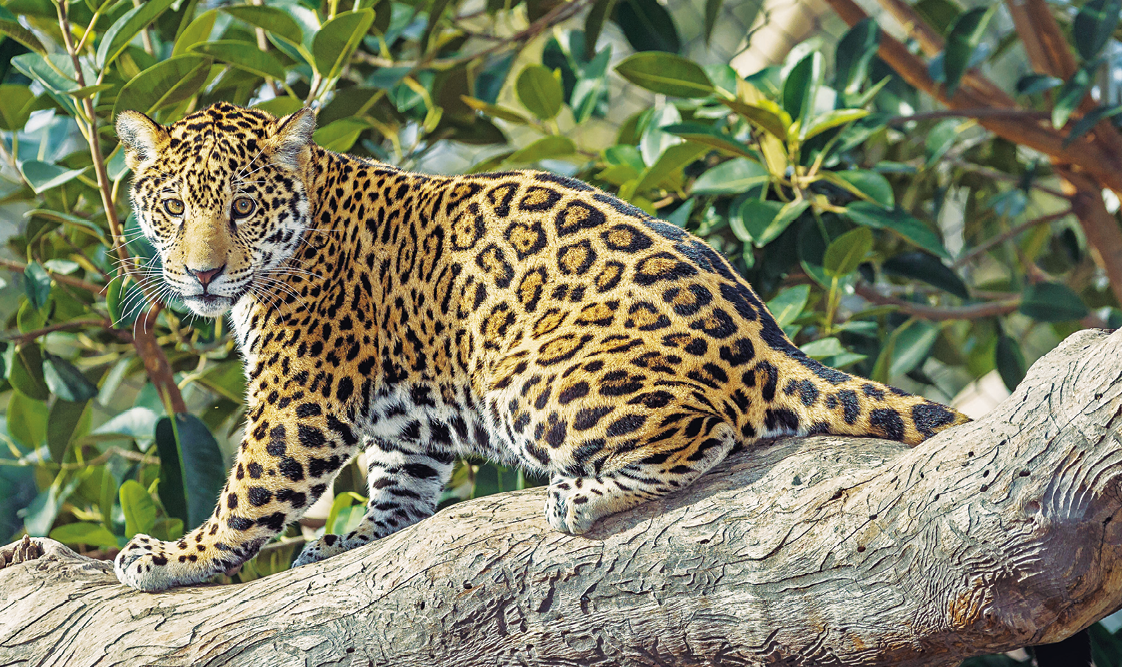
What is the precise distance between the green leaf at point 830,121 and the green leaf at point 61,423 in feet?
9.71

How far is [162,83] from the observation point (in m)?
3.50

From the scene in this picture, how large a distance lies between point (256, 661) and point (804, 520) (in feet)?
4.51

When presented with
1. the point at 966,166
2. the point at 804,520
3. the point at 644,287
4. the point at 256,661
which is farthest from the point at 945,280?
the point at 256,661

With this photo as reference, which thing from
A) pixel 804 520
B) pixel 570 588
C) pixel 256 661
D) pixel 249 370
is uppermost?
pixel 249 370

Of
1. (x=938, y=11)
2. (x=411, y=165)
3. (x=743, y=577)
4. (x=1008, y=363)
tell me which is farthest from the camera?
(x=938, y=11)

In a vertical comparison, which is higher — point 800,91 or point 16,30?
point 16,30

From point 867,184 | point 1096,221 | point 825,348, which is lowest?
point 825,348

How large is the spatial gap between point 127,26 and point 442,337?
55.3 inches

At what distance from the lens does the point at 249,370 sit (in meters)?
3.38

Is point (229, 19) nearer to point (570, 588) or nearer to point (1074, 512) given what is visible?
point (570, 588)

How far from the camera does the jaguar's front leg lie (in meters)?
3.12

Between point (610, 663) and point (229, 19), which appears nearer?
point (610, 663)

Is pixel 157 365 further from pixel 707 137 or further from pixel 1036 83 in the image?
pixel 1036 83

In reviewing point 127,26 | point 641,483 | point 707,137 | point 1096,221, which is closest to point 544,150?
point 707,137
